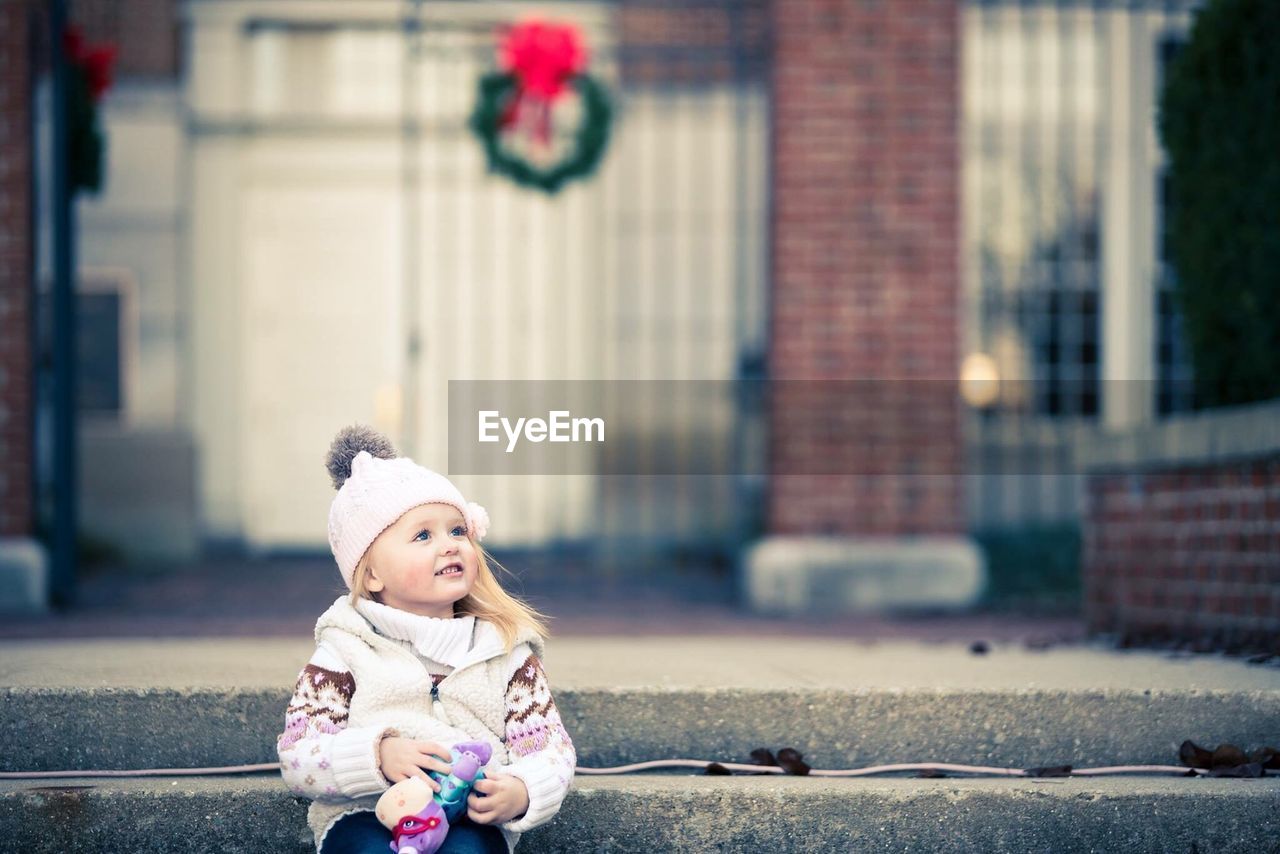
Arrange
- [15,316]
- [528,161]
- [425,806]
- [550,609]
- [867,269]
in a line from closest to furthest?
[425,806] → [15,316] → [550,609] → [867,269] → [528,161]

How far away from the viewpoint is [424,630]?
2.61m

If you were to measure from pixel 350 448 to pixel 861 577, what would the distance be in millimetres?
4389

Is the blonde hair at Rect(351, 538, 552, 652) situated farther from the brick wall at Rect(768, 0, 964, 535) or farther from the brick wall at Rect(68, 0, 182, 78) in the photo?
the brick wall at Rect(68, 0, 182, 78)

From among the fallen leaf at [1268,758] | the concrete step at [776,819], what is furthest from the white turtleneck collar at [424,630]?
the fallen leaf at [1268,758]

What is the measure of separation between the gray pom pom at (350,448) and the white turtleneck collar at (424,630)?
256mm

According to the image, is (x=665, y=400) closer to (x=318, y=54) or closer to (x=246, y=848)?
(x=318, y=54)

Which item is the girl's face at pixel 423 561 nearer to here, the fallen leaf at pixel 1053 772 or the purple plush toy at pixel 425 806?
the purple plush toy at pixel 425 806

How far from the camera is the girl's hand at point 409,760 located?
2.41m

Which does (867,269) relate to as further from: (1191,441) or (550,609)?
(1191,441)

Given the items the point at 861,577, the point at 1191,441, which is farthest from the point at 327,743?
the point at 861,577

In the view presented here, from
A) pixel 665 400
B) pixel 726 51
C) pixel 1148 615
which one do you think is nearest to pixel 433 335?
Answer: pixel 665 400

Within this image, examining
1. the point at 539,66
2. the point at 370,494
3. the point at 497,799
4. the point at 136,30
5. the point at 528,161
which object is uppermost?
the point at 136,30

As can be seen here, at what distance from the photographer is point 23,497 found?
6422mm

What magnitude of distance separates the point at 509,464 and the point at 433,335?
955 millimetres
